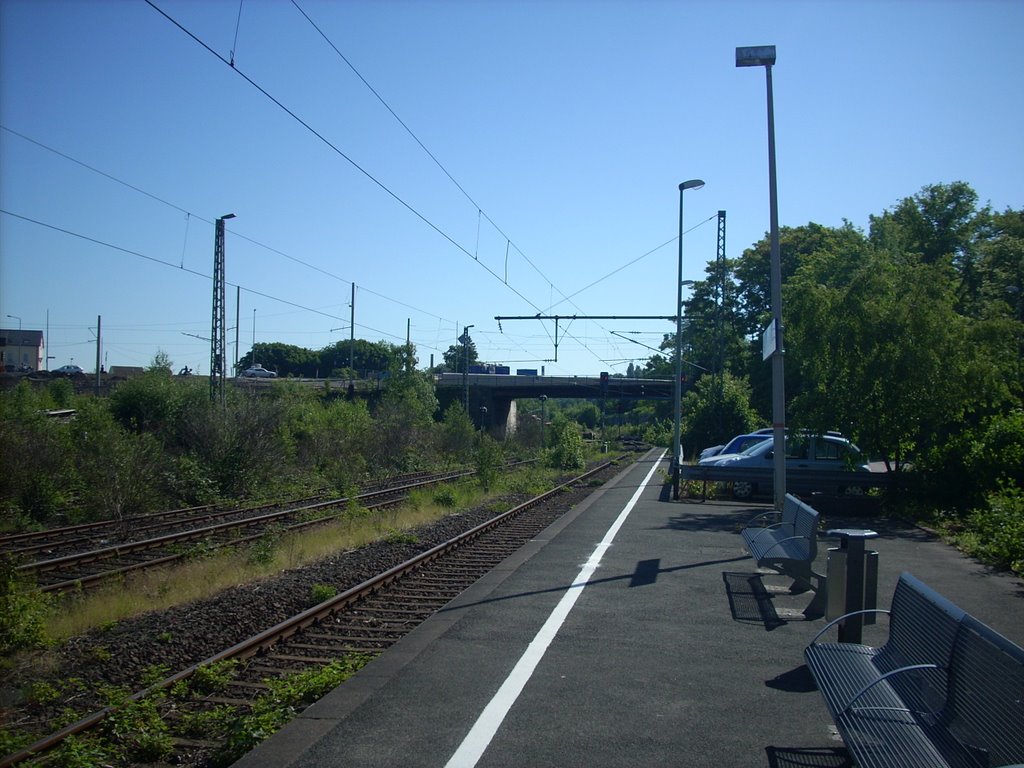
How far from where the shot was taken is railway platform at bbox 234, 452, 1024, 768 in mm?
5094

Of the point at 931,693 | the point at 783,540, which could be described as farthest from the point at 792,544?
the point at 931,693

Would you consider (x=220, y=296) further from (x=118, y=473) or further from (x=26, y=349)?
(x=26, y=349)

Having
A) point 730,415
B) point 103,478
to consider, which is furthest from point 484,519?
point 730,415

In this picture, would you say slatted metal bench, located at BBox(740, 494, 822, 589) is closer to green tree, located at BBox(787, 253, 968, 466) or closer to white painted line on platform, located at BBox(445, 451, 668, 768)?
white painted line on platform, located at BBox(445, 451, 668, 768)

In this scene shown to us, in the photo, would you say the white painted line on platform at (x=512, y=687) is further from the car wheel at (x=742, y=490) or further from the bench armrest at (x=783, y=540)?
the car wheel at (x=742, y=490)

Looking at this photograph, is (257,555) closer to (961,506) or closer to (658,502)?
(658,502)

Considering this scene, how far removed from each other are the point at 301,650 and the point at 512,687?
2.84 metres

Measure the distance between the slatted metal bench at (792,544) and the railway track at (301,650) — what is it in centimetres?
370

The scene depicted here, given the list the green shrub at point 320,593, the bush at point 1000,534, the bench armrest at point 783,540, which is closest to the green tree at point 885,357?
the bush at point 1000,534

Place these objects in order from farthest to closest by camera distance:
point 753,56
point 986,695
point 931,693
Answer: point 753,56
point 931,693
point 986,695

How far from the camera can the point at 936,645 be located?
15.0ft

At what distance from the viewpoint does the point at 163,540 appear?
15.7 meters

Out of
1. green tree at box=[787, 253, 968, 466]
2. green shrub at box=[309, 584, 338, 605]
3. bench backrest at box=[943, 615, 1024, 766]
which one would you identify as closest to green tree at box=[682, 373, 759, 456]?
green tree at box=[787, 253, 968, 466]

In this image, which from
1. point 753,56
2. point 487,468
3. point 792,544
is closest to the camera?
point 792,544
